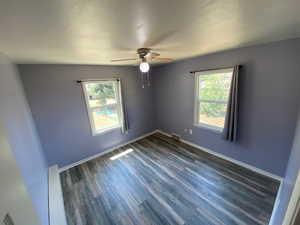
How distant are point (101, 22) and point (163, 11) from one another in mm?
476

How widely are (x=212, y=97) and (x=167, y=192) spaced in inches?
84.6

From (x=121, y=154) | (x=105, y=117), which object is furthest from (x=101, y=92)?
(x=121, y=154)

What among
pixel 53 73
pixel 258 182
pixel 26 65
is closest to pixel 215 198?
pixel 258 182

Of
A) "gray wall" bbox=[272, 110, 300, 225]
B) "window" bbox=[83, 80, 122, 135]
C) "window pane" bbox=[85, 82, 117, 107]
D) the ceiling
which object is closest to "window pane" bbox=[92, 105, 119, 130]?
"window" bbox=[83, 80, 122, 135]

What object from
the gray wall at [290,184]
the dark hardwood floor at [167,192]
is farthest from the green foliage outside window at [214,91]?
the gray wall at [290,184]

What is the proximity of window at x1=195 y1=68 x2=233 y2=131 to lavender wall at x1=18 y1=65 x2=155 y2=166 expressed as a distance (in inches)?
77.7

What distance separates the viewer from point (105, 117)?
3.38 m

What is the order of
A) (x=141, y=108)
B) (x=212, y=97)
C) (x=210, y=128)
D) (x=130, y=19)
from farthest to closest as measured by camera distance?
(x=141, y=108)
(x=210, y=128)
(x=212, y=97)
(x=130, y=19)

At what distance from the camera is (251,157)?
2398mm

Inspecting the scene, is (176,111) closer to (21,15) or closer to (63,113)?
(63,113)

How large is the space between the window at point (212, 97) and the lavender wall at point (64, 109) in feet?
6.47

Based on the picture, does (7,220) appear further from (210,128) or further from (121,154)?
(210,128)

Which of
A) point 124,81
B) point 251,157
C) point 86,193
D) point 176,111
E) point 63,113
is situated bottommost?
point 86,193

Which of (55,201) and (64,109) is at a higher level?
(64,109)
